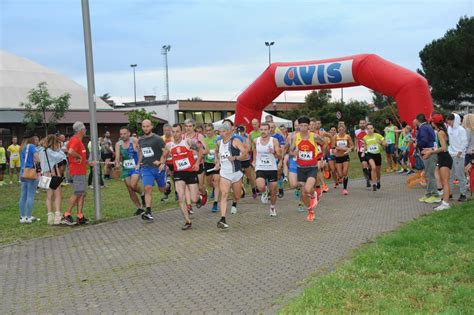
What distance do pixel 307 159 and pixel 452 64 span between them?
4244cm

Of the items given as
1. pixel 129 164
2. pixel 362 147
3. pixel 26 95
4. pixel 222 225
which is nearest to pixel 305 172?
pixel 222 225

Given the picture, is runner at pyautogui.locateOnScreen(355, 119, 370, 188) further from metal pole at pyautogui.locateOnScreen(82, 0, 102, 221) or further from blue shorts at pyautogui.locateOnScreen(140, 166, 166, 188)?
metal pole at pyautogui.locateOnScreen(82, 0, 102, 221)

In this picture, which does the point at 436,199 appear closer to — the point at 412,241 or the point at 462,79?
the point at 412,241

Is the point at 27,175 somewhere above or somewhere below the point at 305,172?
above

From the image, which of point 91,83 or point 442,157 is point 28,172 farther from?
point 442,157

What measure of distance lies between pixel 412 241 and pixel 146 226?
5.13 metres

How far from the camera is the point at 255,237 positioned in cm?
893

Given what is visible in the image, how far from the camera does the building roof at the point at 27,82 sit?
5322 centimetres

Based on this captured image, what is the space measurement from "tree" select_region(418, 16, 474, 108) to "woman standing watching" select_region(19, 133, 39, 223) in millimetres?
43299

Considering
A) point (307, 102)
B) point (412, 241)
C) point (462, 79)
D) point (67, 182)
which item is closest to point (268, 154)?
point (412, 241)

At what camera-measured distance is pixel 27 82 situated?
5825cm

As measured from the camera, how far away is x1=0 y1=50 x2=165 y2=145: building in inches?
1710

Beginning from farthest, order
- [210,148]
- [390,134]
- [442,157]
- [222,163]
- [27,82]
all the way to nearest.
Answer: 1. [27,82]
2. [390,134]
3. [210,148]
4. [442,157]
5. [222,163]

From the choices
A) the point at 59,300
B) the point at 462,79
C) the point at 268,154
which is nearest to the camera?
the point at 59,300
